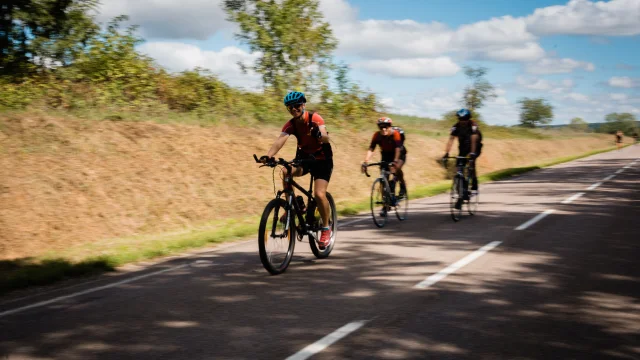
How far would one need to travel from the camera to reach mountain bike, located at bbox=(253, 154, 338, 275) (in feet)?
24.5

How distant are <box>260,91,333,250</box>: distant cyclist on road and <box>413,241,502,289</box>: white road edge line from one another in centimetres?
180

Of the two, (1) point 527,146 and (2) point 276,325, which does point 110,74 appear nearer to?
(2) point 276,325

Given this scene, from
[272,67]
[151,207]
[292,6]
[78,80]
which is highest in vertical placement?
[292,6]

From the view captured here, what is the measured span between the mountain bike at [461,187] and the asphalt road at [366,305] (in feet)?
8.21

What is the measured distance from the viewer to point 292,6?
3231 cm

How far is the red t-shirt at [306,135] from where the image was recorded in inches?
323

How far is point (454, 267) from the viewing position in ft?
26.0

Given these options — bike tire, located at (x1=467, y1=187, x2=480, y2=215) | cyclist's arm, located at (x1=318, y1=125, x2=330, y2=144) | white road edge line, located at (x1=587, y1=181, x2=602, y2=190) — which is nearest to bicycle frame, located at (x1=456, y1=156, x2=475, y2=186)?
bike tire, located at (x1=467, y1=187, x2=480, y2=215)

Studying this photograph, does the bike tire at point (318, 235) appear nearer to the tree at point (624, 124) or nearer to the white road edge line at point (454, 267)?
the white road edge line at point (454, 267)

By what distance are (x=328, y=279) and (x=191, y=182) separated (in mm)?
11900

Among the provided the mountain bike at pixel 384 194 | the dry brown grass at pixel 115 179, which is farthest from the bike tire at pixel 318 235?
the dry brown grass at pixel 115 179

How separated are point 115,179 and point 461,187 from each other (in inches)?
353

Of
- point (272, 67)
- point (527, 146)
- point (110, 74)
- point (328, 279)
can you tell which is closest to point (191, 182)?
point (110, 74)

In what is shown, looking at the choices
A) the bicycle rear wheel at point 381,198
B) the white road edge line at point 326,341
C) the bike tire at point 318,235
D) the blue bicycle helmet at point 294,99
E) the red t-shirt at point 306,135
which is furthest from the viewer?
the bicycle rear wheel at point 381,198
